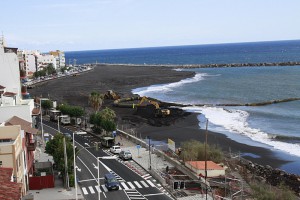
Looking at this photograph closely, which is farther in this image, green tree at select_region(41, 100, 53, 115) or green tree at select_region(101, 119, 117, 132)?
green tree at select_region(41, 100, 53, 115)

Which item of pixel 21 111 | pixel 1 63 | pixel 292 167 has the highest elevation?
pixel 1 63

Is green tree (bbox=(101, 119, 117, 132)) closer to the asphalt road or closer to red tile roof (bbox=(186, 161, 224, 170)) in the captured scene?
the asphalt road

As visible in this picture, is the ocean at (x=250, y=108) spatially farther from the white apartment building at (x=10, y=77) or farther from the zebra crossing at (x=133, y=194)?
the white apartment building at (x=10, y=77)

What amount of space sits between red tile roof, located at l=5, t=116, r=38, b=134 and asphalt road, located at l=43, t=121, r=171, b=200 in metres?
7.42

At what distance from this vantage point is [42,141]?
60562mm

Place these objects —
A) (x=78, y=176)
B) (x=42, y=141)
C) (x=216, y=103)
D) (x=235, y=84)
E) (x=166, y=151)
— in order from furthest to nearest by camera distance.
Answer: (x=235, y=84) < (x=216, y=103) < (x=42, y=141) < (x=166, y=151) < (x=78, y=176)

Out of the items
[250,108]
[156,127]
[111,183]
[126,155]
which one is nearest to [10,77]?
[126,155]

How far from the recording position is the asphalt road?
3946 centimetres

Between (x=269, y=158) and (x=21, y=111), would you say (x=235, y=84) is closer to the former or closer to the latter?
(x=269, y=158)

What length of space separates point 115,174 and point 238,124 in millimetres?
41917

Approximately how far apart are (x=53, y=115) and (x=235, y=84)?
288 ft

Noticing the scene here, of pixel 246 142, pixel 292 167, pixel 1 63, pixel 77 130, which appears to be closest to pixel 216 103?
Answer: pixel 246 142

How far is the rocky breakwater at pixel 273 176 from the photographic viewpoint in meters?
45.8

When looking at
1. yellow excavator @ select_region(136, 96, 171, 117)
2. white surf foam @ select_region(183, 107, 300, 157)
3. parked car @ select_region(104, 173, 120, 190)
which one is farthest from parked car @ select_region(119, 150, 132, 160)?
yellow excavator @ select_region(136, 96, 171, 117)
